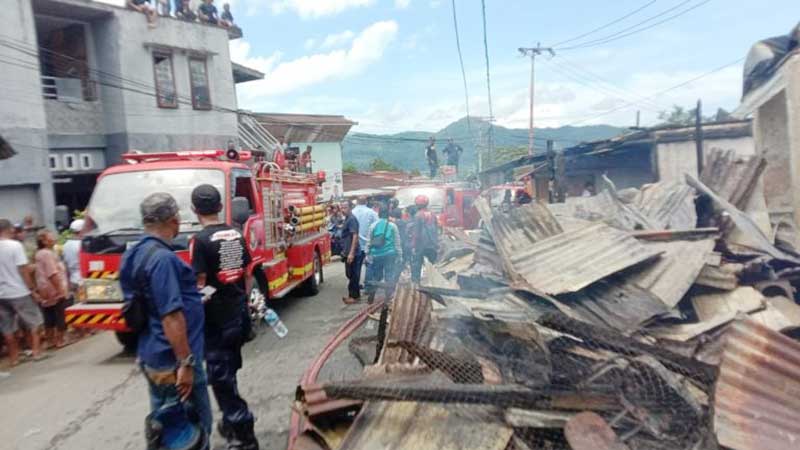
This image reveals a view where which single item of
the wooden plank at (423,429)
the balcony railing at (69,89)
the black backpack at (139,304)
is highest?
the balcony railing at (69,89)

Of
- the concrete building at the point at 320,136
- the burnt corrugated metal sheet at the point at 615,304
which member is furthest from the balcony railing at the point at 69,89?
the burnt corrugated metal sheet at the point at 615,304

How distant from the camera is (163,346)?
3146mm

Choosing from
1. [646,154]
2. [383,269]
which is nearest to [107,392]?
[383,269]

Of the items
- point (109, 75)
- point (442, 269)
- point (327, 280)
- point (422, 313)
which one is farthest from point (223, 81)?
point (422, 313)

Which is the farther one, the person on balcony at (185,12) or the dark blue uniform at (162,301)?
the person on balcony at (185,12)

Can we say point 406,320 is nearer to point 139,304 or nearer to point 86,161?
point 139,304

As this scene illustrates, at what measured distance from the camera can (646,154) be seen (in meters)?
13.5

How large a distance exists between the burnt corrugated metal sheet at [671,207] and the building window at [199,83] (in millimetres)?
16559

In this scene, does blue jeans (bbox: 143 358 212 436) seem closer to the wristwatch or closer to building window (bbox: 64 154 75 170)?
the wristwatch

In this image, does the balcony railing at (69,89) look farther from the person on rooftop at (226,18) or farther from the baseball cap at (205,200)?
the baseball cap at (205,200)

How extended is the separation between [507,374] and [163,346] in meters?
2.03

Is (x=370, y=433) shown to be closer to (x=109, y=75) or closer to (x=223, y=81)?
(x=109, y=75)

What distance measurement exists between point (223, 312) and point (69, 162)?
1541 centimetres

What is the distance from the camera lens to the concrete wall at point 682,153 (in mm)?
10461
